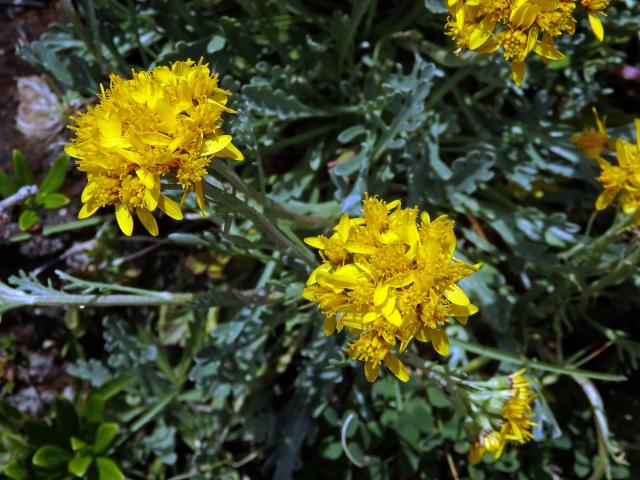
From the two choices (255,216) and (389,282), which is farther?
→ (255,216)

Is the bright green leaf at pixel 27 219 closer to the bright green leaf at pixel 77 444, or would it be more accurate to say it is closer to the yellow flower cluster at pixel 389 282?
the bright green leaf at pixel 77 444

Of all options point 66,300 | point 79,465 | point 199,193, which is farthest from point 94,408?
point 199,193

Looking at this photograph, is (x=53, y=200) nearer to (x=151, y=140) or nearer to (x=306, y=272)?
(x=306, y=272)

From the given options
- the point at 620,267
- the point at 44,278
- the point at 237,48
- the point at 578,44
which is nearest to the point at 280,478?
the point at 44,278

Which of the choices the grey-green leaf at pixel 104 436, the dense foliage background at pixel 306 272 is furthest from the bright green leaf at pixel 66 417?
the grey-green leaf at pixel 104 436

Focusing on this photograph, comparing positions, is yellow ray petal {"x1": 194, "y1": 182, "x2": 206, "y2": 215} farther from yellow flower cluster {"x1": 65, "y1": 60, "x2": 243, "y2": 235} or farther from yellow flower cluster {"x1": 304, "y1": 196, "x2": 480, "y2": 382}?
yellow flower cluster {"x1": 304, "y1": 196, "x2": 480, "y2": 382}

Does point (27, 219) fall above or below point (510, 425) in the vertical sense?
above

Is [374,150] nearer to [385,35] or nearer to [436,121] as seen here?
[436,121]
